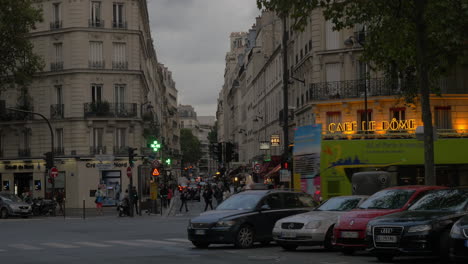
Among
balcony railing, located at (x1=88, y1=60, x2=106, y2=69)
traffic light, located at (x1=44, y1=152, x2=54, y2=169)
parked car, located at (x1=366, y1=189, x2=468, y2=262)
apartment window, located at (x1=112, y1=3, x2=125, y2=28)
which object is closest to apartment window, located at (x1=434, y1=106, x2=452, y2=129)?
traffic light, located at (x1=44, y1=152, x2=54, y2=169)

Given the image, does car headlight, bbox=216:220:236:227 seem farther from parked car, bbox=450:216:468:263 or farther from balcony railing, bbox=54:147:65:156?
balcony railing, bbox=54:147:65:156

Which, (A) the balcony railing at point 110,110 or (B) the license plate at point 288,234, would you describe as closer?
(B) the license plate at point 288,234

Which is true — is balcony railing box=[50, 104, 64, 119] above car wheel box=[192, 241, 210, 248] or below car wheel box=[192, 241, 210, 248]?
above

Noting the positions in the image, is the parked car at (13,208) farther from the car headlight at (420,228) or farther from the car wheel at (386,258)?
the car headlight at (420,228)

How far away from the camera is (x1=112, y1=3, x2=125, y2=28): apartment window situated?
2500 inches

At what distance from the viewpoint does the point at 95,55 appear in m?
62.3

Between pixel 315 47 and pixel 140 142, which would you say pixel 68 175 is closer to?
pixel 140 142

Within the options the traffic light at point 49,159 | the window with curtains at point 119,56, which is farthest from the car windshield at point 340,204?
the window with curtains at point 119,56

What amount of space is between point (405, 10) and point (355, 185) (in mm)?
7543

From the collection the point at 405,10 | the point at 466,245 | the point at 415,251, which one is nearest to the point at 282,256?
the point at 415,251

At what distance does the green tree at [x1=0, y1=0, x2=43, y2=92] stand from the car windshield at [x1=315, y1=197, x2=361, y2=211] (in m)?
42.0

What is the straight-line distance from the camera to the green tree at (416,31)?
24.1 m

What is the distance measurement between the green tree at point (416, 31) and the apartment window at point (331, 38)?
18.8 meters

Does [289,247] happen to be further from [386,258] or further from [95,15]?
[95,15]
